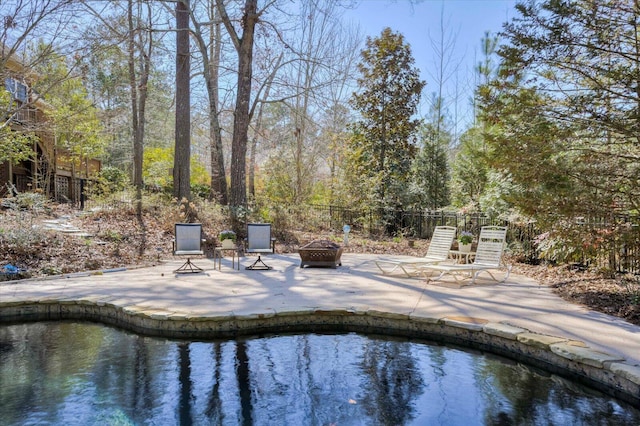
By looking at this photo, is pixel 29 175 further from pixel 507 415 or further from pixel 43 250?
pixel 507 415

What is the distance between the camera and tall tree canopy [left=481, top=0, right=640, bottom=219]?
16.5 ft

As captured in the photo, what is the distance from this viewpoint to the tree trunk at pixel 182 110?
1192cm

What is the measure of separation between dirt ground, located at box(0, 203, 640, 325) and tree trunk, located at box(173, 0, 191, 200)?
124 centimetres

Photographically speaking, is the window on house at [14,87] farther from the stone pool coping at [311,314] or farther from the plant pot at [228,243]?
the plant pot at [228,243]

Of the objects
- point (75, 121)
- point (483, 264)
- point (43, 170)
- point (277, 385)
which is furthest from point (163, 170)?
point (277, 385)

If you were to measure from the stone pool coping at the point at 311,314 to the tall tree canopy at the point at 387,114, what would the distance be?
8825 mm

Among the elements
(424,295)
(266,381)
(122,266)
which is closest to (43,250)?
(122,266)

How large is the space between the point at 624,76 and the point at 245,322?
5.20m

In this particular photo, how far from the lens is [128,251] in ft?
28.3

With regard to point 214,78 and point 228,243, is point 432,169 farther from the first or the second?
point 228,243

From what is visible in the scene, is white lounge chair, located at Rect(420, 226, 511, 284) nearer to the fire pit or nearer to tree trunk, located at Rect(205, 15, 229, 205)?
the fire pit

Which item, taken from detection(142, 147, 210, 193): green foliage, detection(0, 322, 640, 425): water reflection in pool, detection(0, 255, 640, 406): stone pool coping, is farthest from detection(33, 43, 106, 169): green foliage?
detection(0, 322, 640, 425): water reflection in pool

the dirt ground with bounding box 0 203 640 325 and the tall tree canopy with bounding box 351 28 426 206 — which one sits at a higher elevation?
the tall tree canopy with bounding box 351 28 426 206

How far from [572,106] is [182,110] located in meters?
10.1
